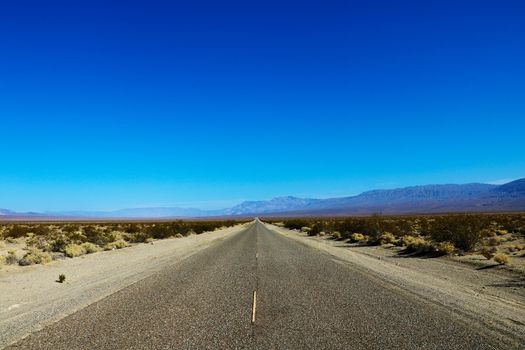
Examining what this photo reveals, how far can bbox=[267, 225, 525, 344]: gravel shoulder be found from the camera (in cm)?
882

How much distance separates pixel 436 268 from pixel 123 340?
46.9 feet

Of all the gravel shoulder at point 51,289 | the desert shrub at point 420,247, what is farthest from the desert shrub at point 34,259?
the desert shrub at point 420,247

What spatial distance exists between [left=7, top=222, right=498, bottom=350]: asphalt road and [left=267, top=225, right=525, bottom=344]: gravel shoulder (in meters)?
0.53

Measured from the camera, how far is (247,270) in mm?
16984

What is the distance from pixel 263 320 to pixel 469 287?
765cm

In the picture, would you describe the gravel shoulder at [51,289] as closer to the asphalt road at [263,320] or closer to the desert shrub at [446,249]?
the asphalt road at [263,320]

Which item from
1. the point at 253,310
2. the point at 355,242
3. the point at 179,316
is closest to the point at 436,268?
the point at 253,310

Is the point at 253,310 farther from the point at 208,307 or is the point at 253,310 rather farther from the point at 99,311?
the point at 99,311

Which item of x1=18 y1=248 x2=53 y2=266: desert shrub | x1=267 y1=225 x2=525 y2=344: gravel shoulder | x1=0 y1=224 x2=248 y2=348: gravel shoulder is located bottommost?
x1=267 y1=225 x2=525 y2=344: gravel shoulder

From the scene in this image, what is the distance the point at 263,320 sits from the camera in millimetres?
8648

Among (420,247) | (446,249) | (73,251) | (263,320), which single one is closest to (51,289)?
(263,320)

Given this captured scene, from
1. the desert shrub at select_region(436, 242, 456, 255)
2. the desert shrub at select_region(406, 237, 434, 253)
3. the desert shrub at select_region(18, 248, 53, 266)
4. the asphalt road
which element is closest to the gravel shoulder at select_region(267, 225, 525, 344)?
the asphalt road

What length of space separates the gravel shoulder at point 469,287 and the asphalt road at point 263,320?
1.75 feet

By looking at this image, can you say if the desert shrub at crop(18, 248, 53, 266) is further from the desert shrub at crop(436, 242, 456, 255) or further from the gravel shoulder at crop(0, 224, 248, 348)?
the desert shrub at crop(436, 242, 456, 255)
